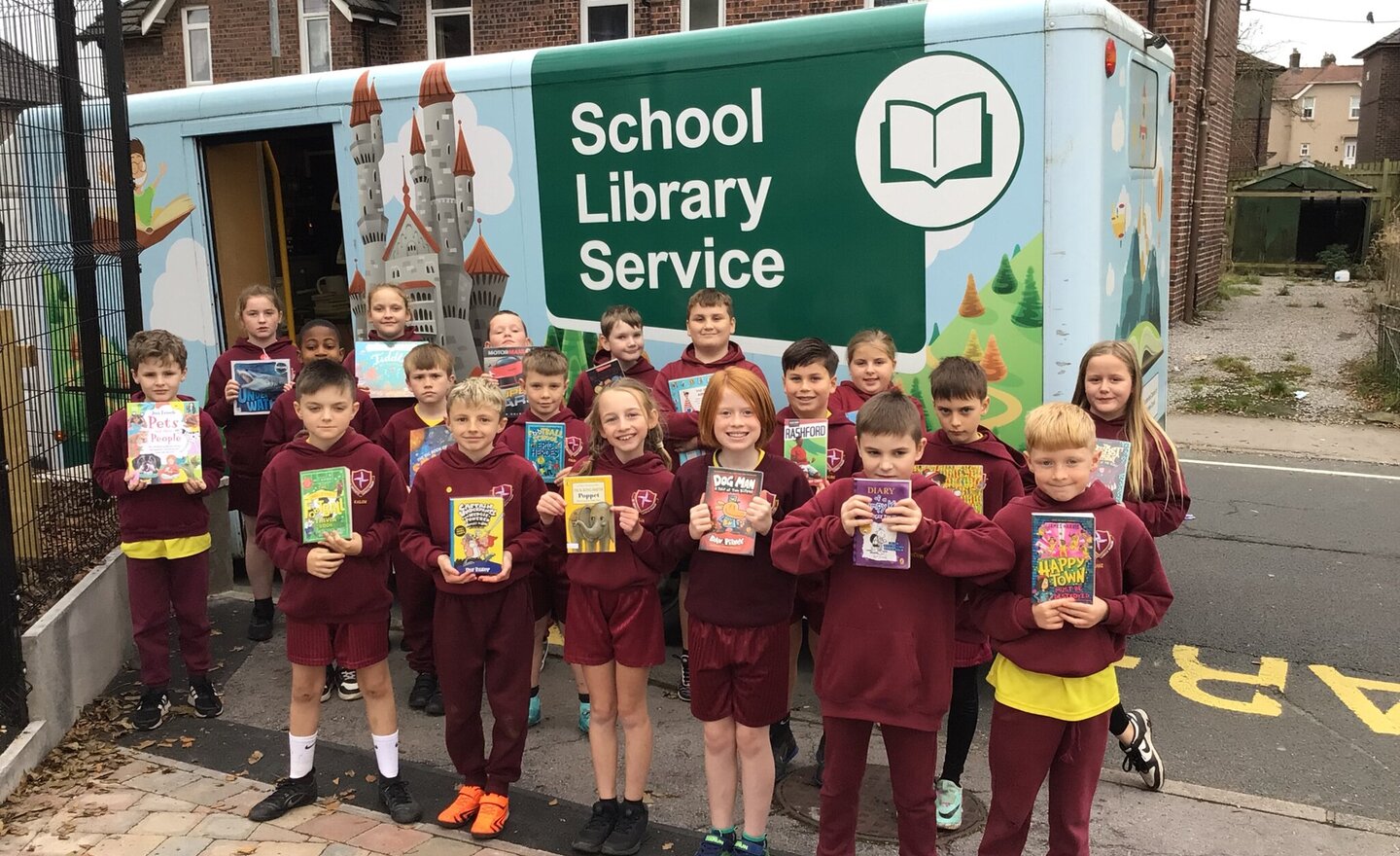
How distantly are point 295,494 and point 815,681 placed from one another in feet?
6.75

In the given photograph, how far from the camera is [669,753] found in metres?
4.58

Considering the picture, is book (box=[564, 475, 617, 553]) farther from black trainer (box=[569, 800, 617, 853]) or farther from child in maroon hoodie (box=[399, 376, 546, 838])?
black trainer (box=[569, 800, 617, 853])

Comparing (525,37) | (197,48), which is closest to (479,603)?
(525,37)

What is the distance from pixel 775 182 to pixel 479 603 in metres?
2.40

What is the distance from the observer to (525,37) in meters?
19.8

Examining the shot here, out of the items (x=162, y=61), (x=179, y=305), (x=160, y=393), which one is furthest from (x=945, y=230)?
(x=162, y=61)

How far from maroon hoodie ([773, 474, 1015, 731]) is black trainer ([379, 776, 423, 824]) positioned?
172cm

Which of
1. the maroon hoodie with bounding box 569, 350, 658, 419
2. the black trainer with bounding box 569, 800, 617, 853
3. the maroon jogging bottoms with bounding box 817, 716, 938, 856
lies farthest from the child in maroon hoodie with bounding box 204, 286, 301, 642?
the maroon jogging bottoms with bounding box 817, 716, 938, 856

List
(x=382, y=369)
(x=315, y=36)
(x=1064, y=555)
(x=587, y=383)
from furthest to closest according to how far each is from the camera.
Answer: (x=315, y=36) → (x=382, y=369) → (x=587, y=383) → (x=1064, y=555)

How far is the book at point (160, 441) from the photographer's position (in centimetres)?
467

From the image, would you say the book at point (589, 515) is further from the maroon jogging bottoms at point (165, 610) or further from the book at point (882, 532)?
the maroon jogging bottoms at point (165, 610)

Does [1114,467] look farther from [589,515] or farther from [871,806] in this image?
[589,515]

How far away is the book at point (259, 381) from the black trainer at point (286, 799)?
7.22 ft

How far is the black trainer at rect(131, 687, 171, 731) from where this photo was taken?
15.7 ft
